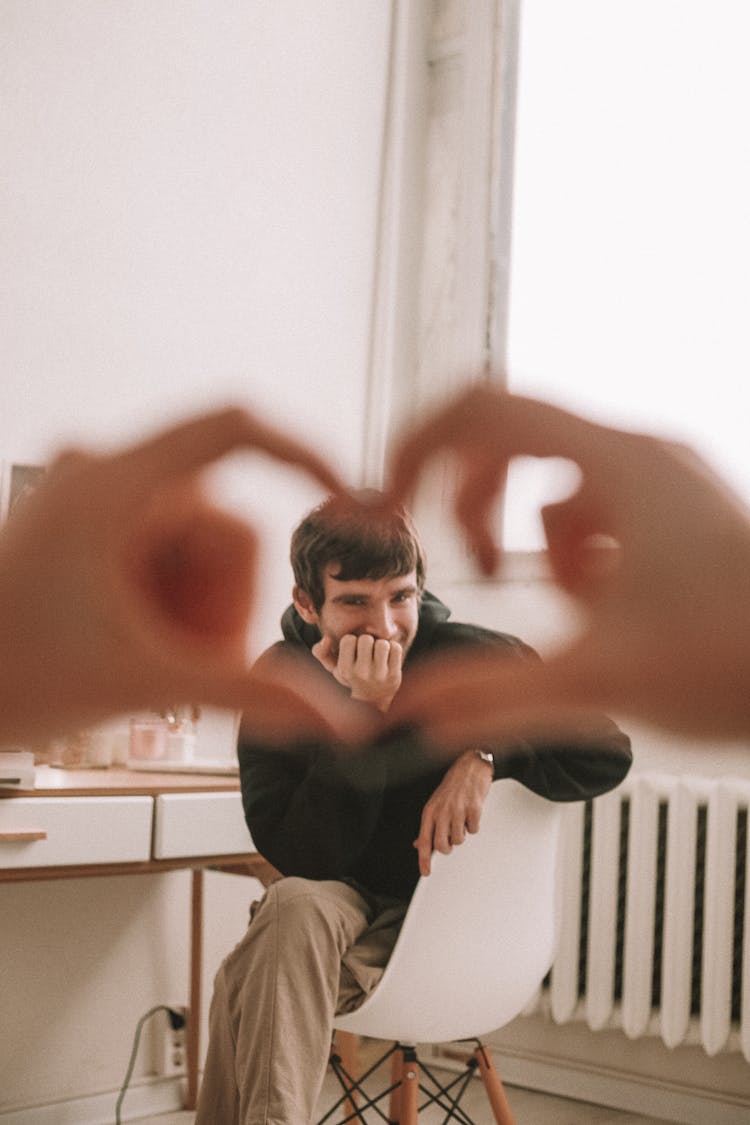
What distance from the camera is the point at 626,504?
0.13 meters

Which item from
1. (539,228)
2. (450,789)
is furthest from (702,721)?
(450,789)

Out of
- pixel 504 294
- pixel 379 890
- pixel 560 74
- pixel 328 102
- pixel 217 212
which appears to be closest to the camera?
pixel 504 294

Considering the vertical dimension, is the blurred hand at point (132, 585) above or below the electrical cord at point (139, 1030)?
above

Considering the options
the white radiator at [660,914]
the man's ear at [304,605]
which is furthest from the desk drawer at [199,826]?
the man's ear at [304,605]

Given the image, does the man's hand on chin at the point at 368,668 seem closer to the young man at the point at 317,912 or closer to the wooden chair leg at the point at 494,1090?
the young man at the point at 317,912

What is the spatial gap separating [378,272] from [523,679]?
654mm

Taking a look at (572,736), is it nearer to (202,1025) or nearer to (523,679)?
(523,679)

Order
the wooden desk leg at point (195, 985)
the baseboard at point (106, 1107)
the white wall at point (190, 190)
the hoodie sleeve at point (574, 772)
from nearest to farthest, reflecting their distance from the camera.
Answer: the white wall at point (190, 190) < the hoodie sleeve at point (574, 772) < the baseboard at point (106, 1107) < the wooden desk leg at point (195, 985)

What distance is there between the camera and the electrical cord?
Result: 1752 mm

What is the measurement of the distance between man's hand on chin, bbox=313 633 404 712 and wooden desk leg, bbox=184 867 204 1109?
1714mm

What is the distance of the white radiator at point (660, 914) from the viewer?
174 cm

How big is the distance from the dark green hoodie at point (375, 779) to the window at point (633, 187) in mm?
132

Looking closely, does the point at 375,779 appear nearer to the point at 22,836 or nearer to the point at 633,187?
the point at 633,187

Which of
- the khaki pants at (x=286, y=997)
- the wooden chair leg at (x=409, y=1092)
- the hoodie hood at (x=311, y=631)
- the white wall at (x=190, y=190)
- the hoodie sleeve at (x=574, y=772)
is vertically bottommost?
the wooden chair leg at (x=409, y=1092)
